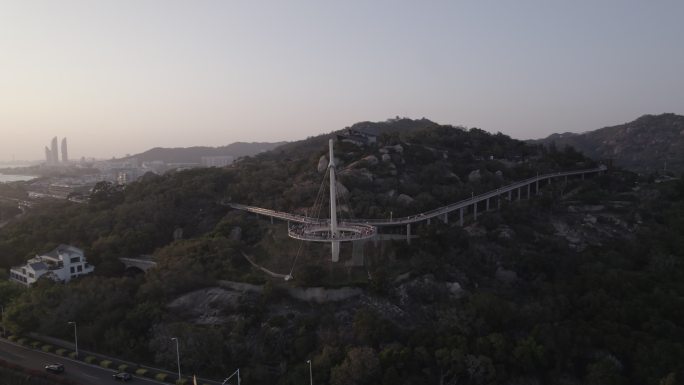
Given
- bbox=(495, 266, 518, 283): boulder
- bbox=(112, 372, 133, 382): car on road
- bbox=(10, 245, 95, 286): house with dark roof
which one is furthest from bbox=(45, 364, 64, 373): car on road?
bbox=(495, 266, 518, 283): boulder

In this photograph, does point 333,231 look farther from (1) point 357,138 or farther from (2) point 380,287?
(1) point 357,138

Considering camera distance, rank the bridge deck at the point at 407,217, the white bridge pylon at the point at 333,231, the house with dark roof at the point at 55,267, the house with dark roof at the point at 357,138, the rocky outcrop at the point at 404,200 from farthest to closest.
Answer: the house with dark roof at the point at 357,138
the rocky outcrop at the point at 404,200
the bridge deck at the point at 407,217
the house with dark roof at the point at 55,267
the white bridge pylon at the point at 333,231

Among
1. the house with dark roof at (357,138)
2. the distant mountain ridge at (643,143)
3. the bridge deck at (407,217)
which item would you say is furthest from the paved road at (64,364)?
the distant mountain ridge at (643,143)

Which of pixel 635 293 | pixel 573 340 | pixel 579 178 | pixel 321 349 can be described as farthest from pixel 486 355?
pixel 579 178

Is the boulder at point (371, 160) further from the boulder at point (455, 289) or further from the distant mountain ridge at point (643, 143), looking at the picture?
the distant mountain ridge at point (643, 143)

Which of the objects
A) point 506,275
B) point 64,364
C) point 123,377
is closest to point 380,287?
point 506,275

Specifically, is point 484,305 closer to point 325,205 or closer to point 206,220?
point 325,205
